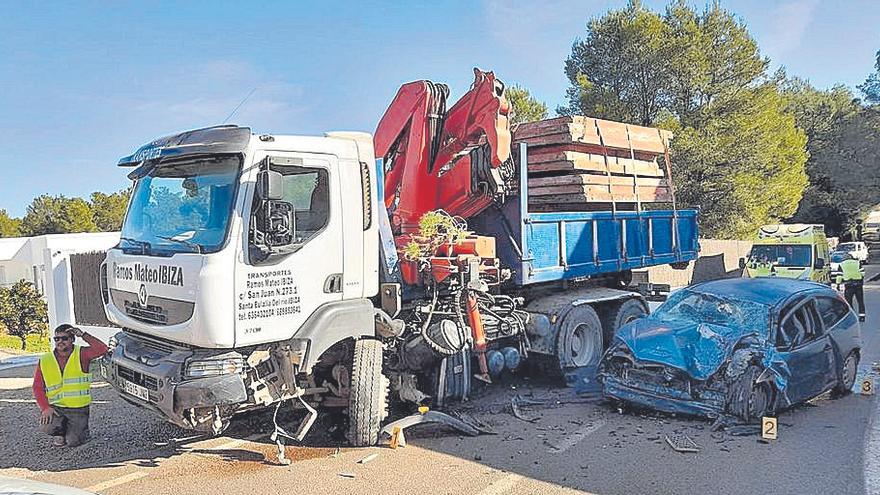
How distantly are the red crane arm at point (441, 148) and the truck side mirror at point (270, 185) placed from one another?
2436 mm

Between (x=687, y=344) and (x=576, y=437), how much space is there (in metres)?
1.52

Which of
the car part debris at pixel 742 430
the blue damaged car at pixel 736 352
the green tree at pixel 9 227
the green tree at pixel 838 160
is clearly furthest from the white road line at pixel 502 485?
the green tree at pixel 9 227

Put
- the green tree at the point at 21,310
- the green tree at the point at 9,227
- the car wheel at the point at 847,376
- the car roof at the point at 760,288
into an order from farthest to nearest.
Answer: the green tree at the point at 9,227 < the green tree at the point at 21,310 < the car wheel at the point at 847,376 < the car roof at the point at 760,288

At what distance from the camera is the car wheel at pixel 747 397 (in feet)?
21.7

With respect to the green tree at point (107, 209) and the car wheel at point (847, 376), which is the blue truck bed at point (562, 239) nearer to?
the car wheel at point (847, 376)

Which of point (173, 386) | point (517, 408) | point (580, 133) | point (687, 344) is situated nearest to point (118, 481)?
point (173, 386)

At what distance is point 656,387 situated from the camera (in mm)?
6945

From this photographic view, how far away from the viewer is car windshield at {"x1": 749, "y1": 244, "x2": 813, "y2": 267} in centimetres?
1758

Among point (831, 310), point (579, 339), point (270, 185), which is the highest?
point (270, 185)

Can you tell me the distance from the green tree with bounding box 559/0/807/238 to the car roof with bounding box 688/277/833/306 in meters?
A: 18.0

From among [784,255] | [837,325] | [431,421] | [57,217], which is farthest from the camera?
[57,217]

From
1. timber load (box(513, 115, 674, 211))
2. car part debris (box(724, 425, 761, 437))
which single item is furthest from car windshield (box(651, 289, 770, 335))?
timber load (box(513, 115, 674, 211))

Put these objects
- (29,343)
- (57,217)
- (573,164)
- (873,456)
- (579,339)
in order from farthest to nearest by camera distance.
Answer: (57,217), (29,343), (579,339), (573,164), (873,456)

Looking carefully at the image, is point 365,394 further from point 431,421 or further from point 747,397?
point 747,397
